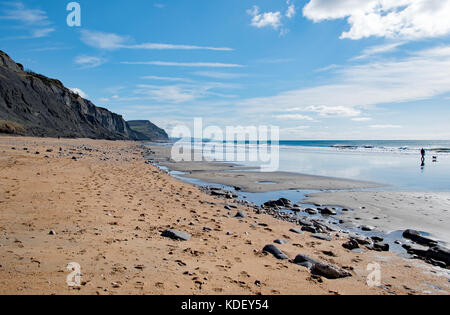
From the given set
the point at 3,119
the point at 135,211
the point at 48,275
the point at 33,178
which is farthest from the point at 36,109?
the point at 48,275

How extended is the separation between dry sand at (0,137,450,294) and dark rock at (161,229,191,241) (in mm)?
241

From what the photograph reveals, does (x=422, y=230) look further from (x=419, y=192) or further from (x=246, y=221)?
(x=419, y=192)

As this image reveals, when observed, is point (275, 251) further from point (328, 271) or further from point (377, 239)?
point (377, 239)

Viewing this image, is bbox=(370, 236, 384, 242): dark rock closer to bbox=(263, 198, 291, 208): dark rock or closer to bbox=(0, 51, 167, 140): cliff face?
bbox=(263, 198, 291, 208): dark rock

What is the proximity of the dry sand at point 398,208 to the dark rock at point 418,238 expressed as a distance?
700mm

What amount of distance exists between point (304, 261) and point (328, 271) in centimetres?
68

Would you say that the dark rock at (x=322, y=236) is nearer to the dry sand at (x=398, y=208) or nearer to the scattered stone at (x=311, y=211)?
the dry sand at (x=398, y=208)

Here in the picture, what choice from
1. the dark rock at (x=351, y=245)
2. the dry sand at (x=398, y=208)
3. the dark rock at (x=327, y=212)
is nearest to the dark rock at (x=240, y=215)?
the dark rock at (x=351, y=245)

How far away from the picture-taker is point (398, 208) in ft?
42.8

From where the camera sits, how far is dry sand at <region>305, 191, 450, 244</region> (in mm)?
10445

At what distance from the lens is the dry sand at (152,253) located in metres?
4.69

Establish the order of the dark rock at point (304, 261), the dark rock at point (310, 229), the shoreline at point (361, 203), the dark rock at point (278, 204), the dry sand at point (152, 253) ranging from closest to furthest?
1. the dry sand at point (152, 253)
2. the dark rock at point (304, 261)
3. the dark rock at point (310, 229)
4. the shoreline at point (361, 203)
5. the dark rock at point (278, 204)

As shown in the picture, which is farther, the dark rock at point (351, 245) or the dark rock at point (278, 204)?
the dark rock at point (278, 204)

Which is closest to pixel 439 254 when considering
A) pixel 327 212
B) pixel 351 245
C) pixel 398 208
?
pixel 351 245
